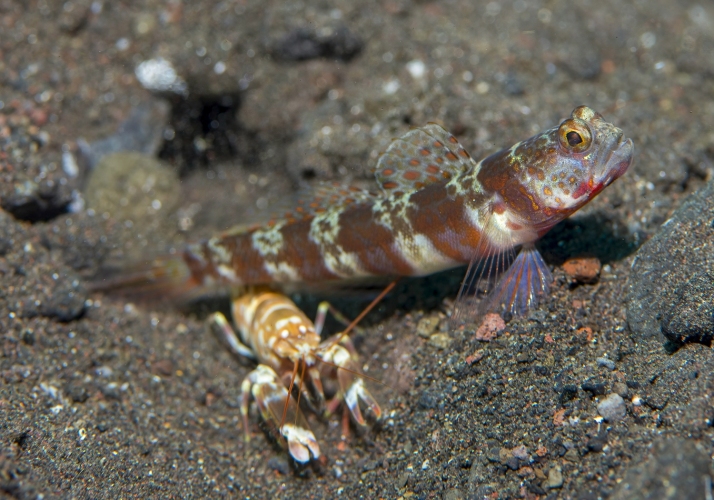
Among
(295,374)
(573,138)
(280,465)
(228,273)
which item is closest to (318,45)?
(228,273)

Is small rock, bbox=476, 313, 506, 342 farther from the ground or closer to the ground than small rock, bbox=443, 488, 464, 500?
farther from the ground

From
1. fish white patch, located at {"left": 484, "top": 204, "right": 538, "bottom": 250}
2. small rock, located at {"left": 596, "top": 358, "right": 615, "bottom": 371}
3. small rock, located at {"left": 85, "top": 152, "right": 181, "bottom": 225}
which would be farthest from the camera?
small rock, located at {"left": 85, "top": 152, "right": 181, "bottom": 225}

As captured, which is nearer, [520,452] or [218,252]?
[520,452]

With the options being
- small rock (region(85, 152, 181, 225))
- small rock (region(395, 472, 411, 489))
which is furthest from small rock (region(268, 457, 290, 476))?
small rock (region(85, 152, 181, 225))

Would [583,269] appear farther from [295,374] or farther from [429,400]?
[295,374]

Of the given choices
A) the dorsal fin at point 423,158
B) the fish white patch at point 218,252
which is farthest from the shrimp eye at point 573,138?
the fish white patch at point 218,252

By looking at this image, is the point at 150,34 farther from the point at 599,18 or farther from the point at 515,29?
the point at 599,18

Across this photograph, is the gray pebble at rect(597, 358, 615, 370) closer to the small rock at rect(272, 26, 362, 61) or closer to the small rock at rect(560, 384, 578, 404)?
the small rock at rect(560, 384, 578, 404)
